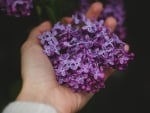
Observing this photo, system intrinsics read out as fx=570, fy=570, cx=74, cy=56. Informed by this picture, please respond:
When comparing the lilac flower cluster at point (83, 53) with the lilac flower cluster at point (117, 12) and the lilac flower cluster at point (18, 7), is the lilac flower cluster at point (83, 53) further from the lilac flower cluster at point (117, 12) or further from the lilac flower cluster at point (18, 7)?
the lilac flower cluster at point (117, 12)

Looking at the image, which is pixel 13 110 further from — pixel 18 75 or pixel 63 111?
pixel 18 75

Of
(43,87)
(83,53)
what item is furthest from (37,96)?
(83,53)

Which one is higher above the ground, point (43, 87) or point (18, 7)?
point (18, 7)

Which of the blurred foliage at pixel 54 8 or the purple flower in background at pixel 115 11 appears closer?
the blurred foliage at pixel 54 8

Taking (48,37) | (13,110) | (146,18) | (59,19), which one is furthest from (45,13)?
(146,18)

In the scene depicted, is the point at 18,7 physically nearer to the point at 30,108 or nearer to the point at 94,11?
the point at 94,11

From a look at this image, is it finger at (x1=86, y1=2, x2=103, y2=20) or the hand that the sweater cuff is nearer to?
the hand

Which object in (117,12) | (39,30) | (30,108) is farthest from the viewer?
(117,12)

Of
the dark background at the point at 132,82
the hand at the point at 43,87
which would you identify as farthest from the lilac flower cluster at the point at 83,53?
the dark background at the point at 132,82

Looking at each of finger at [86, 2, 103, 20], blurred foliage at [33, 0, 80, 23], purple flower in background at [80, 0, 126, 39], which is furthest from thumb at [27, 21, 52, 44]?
purple flower in background at [80, 0, 126, 39]
